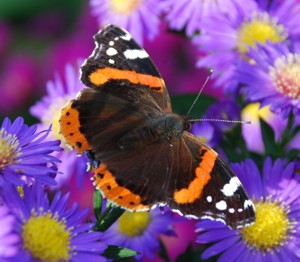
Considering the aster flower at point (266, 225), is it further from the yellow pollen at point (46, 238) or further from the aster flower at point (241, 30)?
the aster flower at point (241, 30)

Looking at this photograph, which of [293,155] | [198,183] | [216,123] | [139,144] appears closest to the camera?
[198,183]

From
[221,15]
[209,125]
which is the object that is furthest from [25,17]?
[209,125]

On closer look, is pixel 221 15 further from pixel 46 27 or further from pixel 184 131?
pixel 46 27

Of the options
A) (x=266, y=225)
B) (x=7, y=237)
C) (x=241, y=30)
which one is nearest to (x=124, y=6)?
(x=241, y=30)

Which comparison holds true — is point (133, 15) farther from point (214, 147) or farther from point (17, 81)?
point (17, 81)

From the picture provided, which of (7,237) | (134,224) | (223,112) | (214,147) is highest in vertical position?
(7,237)

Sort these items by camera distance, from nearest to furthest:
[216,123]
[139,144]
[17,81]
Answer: [139,144], [216,123], [17,81]
